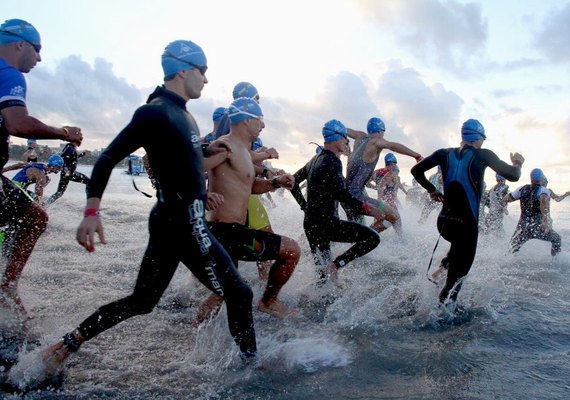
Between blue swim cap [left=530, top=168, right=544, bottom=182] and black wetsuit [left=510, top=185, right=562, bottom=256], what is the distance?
16 cm

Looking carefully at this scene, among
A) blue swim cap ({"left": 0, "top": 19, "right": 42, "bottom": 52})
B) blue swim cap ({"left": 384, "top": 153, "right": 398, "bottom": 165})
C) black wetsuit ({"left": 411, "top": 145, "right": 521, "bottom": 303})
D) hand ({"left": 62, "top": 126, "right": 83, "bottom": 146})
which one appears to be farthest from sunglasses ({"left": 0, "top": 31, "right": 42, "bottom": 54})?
blue swim cap ({"left": 384, "top": 153, "right": 398, "bottom": 165})

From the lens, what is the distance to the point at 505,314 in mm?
4816

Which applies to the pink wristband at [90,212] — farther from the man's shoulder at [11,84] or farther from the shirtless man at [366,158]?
the shirtless man at [366,158]

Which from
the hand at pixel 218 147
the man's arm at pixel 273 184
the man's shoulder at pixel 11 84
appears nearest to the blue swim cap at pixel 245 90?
the man's arm at pixel 273 184

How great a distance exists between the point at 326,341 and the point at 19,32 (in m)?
3.46

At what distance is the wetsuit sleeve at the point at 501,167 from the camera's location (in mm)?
4504

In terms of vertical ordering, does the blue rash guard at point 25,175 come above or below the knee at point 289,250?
below

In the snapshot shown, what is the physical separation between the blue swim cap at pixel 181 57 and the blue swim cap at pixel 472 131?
3.06m

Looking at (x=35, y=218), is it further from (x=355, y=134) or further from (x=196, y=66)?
(x=355, y=134)

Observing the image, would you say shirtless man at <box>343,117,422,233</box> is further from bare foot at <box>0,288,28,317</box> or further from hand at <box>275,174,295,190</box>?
bare foot at <box>0,288,28,317</box>

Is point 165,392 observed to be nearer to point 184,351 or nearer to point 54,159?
point 184,351

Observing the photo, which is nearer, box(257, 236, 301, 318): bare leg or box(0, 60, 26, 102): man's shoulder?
box(0, 60, 26, 102): man's shoulder

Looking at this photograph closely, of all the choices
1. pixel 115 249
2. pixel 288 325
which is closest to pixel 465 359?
pixel 288 325

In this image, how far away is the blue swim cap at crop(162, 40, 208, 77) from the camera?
118 inches
